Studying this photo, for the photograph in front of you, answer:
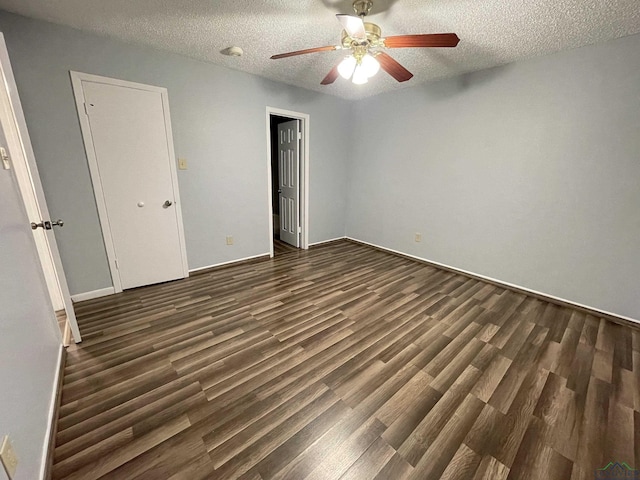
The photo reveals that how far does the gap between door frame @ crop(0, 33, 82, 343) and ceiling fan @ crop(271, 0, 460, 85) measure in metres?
1.79

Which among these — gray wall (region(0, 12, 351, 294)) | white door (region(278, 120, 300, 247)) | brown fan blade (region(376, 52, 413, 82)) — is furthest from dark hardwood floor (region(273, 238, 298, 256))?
brown fan blade (region(376, 52, 413, 82))

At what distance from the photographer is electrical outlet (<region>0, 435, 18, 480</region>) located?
813 millimetres

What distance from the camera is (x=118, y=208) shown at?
2.57 m

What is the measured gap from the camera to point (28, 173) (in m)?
1.95

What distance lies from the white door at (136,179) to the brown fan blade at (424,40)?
7.62ft

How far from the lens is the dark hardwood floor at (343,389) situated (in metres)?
1.20

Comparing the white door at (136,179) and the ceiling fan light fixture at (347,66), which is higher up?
the ceiling fan light fixture at (347,66)

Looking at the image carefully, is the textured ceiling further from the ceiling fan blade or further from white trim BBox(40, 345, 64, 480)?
white trim BBox(40, 345, 64, 480)

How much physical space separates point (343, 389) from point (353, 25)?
7.34ft

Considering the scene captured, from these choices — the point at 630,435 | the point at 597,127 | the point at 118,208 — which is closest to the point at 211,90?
the point at 118,208

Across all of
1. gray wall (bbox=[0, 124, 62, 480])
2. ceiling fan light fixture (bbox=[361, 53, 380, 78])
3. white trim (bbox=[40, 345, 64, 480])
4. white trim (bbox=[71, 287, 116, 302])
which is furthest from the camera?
white trim (bbox=[71, 287, 116, 302])

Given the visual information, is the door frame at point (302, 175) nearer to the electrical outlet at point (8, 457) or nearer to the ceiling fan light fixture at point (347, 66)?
the ceiling fan light fixture at point (347, 66)

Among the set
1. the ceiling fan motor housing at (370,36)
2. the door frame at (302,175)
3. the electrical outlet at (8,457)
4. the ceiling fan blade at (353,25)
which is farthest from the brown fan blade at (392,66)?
the electrical outlet at (8,457)

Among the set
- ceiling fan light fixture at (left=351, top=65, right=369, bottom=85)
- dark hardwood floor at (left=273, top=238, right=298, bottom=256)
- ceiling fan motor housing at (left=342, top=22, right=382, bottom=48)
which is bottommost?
dark hardwood floor at (left=273, top=238, right=298, bottom=256)
